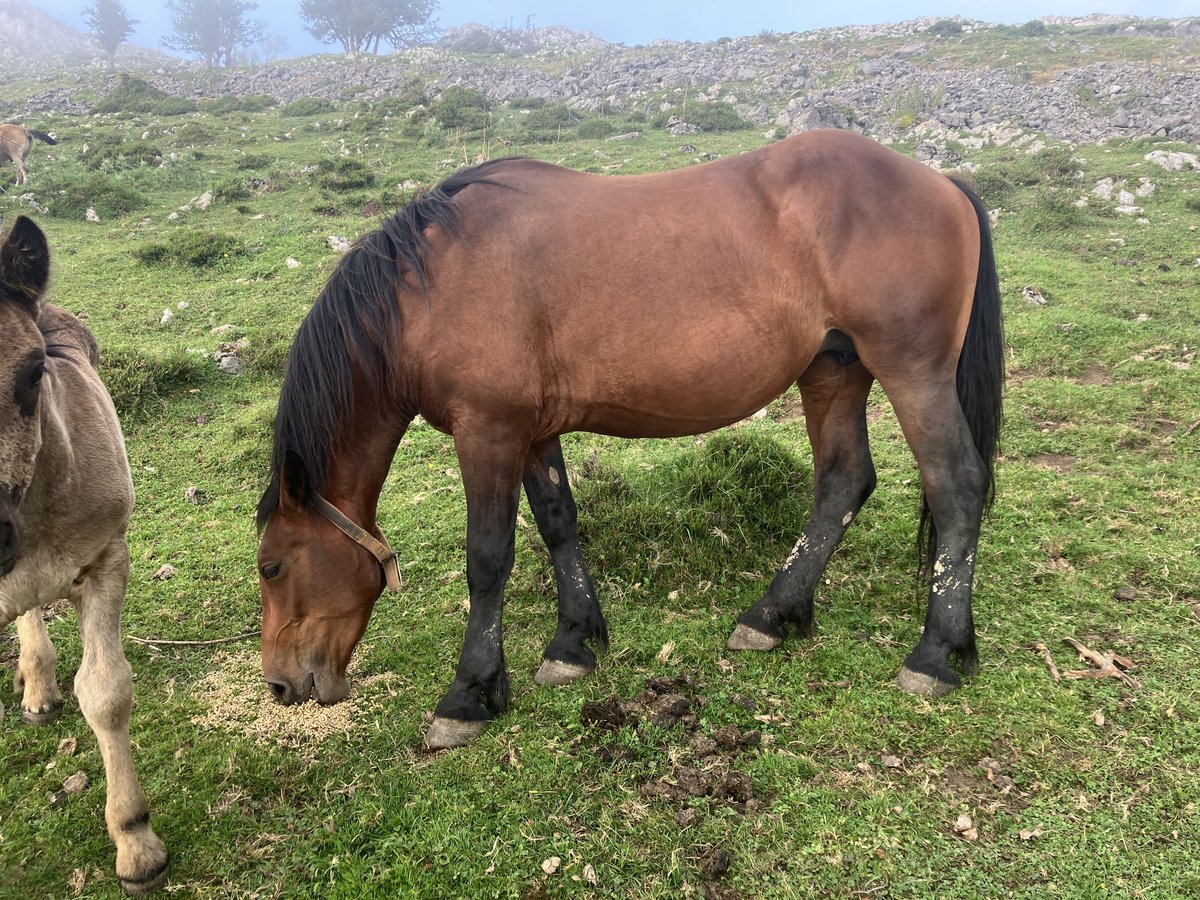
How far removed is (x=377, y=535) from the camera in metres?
3.53

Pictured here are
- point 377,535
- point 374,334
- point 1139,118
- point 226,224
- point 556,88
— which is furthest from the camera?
point 556,88

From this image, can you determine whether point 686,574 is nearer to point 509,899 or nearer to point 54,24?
point 509,899

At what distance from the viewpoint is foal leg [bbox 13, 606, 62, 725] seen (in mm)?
3420

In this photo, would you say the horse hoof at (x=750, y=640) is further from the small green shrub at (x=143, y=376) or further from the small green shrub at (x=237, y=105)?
the small green shrub at (x=237, y=105)

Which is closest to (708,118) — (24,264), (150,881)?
(24,264)

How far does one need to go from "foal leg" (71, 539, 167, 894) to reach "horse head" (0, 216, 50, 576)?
628 mm

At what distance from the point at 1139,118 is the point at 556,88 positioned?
2277 cm

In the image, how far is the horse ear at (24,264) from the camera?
7.63 ft

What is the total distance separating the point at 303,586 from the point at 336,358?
105cm

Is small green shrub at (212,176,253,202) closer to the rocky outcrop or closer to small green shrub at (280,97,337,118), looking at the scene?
the rocky outcrop

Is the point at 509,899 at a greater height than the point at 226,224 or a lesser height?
lesser

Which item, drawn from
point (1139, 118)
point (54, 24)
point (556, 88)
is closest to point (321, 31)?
point (556, 88)

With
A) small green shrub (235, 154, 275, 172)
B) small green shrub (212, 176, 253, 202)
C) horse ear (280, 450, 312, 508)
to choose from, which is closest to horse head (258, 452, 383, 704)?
horse ear (280, 450, 312, 508)

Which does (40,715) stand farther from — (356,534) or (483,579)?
(483,579)
